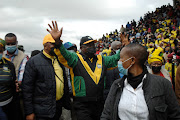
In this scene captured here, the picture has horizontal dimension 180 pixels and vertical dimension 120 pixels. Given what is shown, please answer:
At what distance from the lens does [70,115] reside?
4.91 meters

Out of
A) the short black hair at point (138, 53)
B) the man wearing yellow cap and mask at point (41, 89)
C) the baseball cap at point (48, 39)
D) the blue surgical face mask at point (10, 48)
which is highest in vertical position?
the baseball cap at point (48, 39)

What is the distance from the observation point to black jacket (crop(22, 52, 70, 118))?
126 inches

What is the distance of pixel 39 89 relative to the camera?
127 inches

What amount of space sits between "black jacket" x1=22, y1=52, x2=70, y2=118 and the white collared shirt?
1.58 m

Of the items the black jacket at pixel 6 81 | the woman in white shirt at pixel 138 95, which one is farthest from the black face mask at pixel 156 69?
the black jacket at pixel 6 81

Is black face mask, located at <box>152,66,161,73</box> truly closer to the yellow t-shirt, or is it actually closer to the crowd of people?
the crowd of people

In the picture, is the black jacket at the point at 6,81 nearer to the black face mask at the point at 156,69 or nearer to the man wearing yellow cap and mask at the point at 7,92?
the man wearing yellow cap and mask at the point at 7,92

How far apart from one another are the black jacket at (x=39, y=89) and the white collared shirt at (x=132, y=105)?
158 centimetres

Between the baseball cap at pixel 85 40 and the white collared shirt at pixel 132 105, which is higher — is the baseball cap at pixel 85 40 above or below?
above

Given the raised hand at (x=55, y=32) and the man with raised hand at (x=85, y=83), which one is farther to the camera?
the man with raised hand at (x=85, y=83)

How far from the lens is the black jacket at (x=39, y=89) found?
320 cm

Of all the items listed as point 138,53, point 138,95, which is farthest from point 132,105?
point 138,53

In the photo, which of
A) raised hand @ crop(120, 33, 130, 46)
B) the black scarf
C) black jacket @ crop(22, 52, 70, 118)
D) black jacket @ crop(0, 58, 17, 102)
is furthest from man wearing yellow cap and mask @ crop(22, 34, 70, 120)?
the black scarf

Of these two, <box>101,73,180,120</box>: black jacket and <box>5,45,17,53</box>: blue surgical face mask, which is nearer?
<box>101,73,180,120</box>: black jacket
